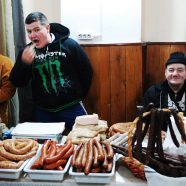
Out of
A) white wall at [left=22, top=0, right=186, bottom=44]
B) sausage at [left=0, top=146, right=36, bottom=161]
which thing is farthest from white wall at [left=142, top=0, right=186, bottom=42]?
sausage at [left=0, top=146, right=36, bottom=161]

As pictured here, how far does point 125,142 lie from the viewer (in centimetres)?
163

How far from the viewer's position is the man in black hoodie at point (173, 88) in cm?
255

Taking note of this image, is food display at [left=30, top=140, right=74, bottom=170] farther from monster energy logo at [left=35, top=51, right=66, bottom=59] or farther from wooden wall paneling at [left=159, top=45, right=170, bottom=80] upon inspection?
wooden wall paneling at [left=159, top=45, right=170, bottom=80]

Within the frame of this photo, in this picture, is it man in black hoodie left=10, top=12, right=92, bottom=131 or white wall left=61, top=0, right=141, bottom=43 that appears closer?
man in black hoodie left=10, top=12, right=92, bottom=131

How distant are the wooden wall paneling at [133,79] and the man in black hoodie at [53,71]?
18.5 inches

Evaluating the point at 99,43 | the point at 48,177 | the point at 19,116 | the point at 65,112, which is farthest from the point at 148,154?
the point at 19,116

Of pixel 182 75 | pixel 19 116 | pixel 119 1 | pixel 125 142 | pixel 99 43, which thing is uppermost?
pixel 119 1

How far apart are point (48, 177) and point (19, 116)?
5.57 ft

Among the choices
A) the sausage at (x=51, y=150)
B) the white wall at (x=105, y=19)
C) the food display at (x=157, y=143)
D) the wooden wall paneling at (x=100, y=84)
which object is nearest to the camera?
the food display at (x=157, y=143)

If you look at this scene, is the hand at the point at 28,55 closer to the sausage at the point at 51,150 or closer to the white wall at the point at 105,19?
the white wall at the point at 105,19

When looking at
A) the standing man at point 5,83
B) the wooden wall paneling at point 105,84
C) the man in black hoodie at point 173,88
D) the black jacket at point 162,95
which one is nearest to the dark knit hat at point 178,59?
the man in black hoodie at point 173,88

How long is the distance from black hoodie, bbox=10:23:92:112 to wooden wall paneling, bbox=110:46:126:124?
0.38 m

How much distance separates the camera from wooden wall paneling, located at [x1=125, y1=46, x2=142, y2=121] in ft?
9.33

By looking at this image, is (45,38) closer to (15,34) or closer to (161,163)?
(15,34)
